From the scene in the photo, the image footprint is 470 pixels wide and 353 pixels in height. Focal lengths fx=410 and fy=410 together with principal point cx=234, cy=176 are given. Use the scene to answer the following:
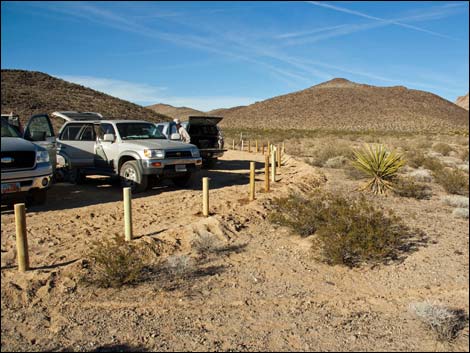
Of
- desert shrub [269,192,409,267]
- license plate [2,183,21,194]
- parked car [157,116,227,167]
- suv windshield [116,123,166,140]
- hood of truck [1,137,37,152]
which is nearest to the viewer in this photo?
desert shrub [269,192,409,267]

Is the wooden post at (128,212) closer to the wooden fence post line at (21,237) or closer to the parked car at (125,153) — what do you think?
the wooden fence post line at (21,237)

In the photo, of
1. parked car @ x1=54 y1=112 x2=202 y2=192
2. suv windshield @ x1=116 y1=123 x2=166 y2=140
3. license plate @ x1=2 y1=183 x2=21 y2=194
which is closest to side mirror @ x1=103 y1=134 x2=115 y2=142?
parked car @ x1=54 y1=112 x2=202 y2=192

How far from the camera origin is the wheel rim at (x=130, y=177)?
30.7 ft

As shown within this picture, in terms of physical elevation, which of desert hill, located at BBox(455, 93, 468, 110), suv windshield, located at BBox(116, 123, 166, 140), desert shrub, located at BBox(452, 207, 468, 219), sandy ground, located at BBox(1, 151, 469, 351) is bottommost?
sandy ground, located at BBox(1, 151, 469, 351)

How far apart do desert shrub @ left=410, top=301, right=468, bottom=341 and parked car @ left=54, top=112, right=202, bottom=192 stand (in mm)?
6268

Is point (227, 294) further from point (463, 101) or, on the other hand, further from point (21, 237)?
Result: point (463, 101)

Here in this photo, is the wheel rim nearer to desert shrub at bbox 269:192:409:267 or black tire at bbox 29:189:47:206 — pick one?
black tire at bbox 29:189:47:206

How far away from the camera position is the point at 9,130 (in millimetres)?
8172

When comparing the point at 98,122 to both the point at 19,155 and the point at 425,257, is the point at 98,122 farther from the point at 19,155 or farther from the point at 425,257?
the point at 425,257

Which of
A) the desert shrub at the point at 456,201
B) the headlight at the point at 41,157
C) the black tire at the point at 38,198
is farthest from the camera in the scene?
the desert shrub at the point at 456,201

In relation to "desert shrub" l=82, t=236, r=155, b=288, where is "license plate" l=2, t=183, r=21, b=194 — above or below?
above

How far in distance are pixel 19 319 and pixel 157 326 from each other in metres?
1.40

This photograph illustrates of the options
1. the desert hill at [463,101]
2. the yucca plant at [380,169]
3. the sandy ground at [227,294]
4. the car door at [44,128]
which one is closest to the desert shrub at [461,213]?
the sandy ground at [227,294]

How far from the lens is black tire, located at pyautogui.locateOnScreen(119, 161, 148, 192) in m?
9.17
